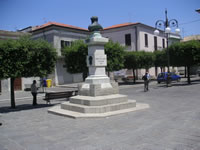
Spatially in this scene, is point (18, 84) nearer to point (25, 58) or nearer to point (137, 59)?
point (137, 59)

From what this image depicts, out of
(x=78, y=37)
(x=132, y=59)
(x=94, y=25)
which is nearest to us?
(x=94, y=25)

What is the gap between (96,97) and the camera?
8930 millimetres

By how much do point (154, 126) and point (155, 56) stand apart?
24557 mm

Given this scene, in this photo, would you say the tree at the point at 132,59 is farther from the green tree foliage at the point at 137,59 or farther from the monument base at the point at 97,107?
the monument base at the point at 97,107

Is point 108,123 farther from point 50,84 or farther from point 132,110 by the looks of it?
point 50,84

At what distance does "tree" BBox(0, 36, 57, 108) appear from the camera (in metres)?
9.77

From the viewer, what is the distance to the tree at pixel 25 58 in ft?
32.0

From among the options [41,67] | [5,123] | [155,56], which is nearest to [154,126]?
[5,123]

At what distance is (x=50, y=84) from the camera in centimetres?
2764

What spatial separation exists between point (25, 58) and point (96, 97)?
4200mm

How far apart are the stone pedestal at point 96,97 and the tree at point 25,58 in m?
2.45

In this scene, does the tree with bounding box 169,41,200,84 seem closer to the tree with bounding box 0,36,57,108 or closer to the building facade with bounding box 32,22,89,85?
the building facade with bounding box 32,22,89,85

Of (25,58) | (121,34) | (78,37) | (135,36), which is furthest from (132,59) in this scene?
(25,58)

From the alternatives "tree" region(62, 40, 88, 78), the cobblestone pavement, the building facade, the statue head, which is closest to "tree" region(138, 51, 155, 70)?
"tree" region(62, 40, 88, 78)
